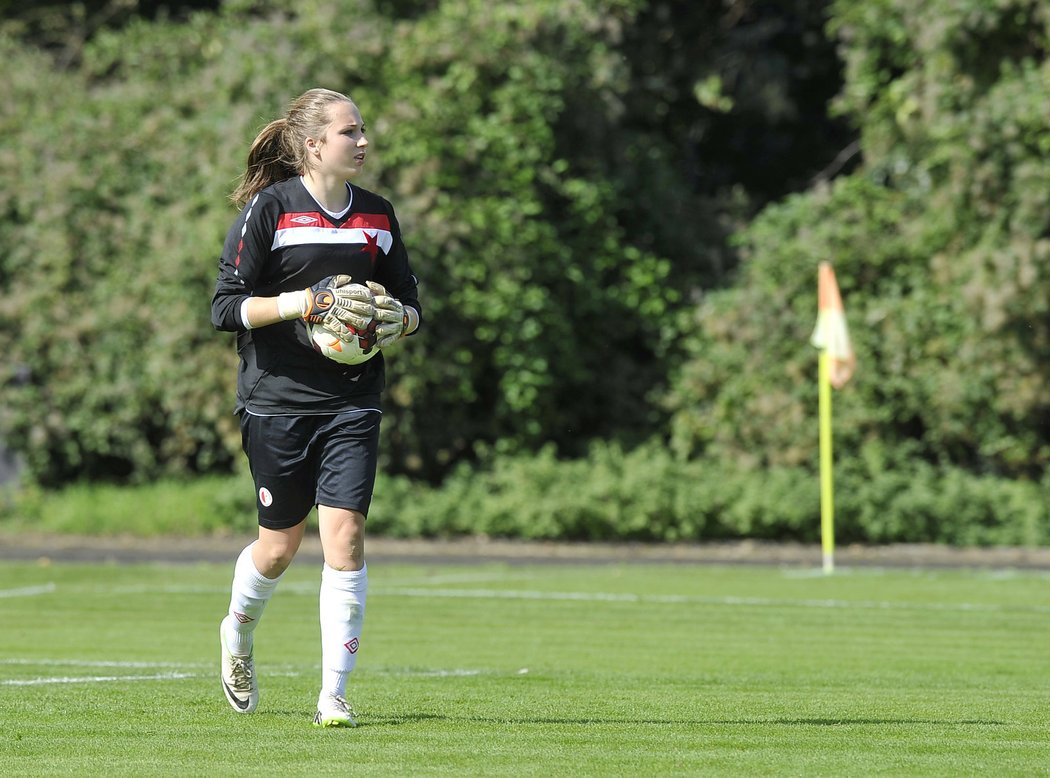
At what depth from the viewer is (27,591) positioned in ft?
49.6

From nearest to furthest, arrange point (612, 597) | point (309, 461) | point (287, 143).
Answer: point (309, 461)
point (287, 143)
point (612, 597)

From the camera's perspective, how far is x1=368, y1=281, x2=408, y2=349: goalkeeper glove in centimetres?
646

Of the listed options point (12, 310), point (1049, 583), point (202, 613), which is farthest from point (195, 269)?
point (1049, 583)

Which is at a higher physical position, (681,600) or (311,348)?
(311,348)

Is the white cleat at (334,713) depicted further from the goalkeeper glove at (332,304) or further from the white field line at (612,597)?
the white field line at (612,597)

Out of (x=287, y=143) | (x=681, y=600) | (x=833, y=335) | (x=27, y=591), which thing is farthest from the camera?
(x=833, y=335)

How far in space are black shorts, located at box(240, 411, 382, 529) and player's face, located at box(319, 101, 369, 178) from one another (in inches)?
38.0

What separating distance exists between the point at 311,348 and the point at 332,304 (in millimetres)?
336

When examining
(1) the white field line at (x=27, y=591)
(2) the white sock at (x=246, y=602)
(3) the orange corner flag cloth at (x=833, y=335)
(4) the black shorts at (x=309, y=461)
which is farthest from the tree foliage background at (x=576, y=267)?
(4) the black shorts at (x=309, y=461)

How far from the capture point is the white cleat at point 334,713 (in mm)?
6371

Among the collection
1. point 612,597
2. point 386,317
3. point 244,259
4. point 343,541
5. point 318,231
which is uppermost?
point 318,231

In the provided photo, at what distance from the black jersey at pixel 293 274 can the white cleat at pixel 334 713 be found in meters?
1.12

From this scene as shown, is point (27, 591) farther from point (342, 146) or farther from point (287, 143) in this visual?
point (342, 146)

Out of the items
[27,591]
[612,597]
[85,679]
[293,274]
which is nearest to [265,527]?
[293,274]
